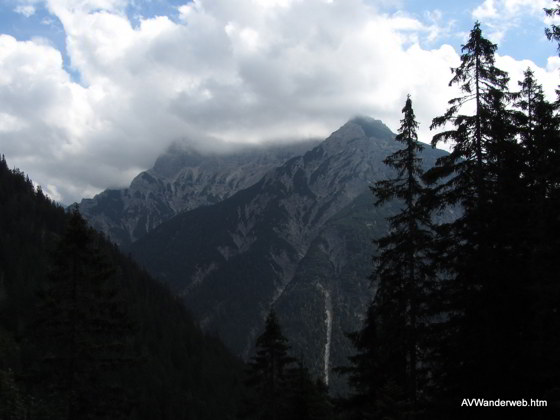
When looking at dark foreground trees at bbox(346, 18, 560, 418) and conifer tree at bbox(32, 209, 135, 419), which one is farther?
conifer tree at bbox(32, 209, 135, 419)

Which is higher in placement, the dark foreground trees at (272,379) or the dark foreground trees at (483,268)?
the dark foreground trees at (483,268)

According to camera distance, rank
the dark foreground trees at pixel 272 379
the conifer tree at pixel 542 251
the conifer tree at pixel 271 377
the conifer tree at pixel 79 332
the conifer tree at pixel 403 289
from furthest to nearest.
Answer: the conifer tree at pixel 271 377 → the dark foreground trees at pixel 272 379 → the conifer tree at pixel 403 289 → the conifer tree at pixel 79 332 → the conifer tree at pixel 542 251

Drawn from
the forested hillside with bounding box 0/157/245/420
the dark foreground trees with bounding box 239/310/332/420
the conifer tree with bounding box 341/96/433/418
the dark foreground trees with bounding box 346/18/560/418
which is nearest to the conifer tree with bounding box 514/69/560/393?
the dark foreground trees with bounding box 346/18/560/418

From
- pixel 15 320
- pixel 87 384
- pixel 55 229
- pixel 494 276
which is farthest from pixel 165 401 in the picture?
pixel 494 276

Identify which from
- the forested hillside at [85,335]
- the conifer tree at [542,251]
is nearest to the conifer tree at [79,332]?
the forested hillside at [85,335]

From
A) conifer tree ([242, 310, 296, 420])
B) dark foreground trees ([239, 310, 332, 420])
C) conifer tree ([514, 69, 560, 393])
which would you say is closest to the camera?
conifer tree ([514, 69, 560, 393])

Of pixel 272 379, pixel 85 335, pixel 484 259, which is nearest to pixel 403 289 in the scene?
pixel 484 259

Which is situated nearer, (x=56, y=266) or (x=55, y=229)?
(x=56, y=266)

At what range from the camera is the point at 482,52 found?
1977 centimetres

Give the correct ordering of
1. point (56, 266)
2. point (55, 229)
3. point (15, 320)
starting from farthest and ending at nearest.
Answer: point (55, 229) → point (15, 320) → point (56, 266)

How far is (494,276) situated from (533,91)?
872 cm

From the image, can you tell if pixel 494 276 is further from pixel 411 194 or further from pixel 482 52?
pixel 482 52

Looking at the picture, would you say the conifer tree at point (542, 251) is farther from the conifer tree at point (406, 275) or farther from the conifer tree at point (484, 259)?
the conifer tree at point (406, 275)

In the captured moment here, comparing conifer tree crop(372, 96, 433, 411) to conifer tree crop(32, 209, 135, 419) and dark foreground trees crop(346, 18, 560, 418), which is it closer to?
dark foreground trees crop(346, 18, 560, 418)
